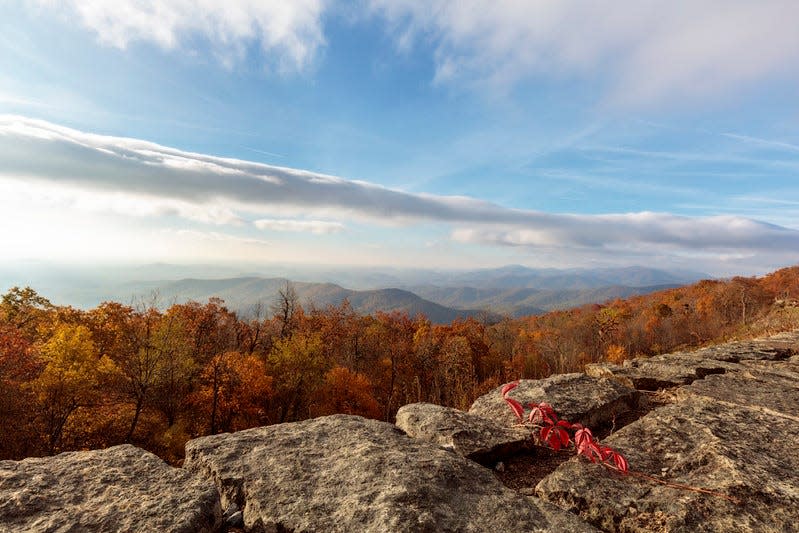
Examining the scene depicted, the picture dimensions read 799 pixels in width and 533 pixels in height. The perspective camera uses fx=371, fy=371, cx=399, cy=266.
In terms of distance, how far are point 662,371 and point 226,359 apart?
42309 millimetres

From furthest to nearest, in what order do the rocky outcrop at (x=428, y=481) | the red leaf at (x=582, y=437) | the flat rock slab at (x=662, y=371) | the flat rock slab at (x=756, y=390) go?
the flat rock slab at (x=662, y=371), the flat rock slab at (x=756, y=390), the red leaf at (x=582, y=437), the rocky outcrop at (x=428, y=481)

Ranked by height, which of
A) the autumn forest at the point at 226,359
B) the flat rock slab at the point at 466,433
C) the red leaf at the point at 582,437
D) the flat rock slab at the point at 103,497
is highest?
the red leaf at the point at 582,437

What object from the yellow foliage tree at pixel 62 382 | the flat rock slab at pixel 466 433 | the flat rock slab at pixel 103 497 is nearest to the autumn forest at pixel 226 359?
the yellow foliage tree at pixel 62 382

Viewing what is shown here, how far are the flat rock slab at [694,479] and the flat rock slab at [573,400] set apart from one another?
69cm

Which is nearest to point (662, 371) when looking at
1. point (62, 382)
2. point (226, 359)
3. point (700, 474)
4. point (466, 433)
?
point (700, 474)

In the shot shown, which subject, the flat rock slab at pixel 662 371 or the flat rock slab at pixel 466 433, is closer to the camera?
the flat rock slab at pixel 466 433

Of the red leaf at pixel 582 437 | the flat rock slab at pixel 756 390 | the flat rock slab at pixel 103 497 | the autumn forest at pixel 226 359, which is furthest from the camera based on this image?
the autumn forest at pixel 226 359

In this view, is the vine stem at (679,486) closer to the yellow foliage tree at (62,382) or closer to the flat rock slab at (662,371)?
the flat rock slab at (662,371)

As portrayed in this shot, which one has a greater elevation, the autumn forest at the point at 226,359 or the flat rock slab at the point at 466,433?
the flat rock slab at the point at 466,433

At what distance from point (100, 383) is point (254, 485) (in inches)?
1701

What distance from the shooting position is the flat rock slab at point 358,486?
2.58 m

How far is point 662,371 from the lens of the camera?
650 centimetres

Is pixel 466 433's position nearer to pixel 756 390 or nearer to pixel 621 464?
pixel 621 464

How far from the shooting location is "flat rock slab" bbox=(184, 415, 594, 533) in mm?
2584
